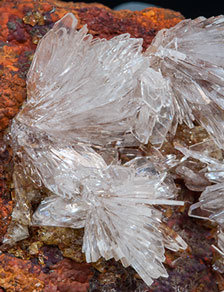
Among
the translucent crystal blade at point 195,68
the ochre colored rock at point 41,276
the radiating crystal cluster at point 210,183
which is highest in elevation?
the translucent crystal blade at point 195,68

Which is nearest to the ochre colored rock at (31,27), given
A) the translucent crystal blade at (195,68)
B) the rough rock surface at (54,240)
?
the rough rock surface at (54,240)

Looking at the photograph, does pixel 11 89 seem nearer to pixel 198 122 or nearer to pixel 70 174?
pixel 70 174

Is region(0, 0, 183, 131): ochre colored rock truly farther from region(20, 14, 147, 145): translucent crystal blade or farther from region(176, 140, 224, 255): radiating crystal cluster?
region(176, 140, 224, 255): radiating crystal cluster

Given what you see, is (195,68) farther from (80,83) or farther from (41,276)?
(41,276)

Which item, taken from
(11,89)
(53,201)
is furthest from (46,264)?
(11,89)

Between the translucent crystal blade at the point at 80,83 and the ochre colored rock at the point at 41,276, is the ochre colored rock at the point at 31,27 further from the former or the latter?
the ochre colored rock at the point at 41,276
